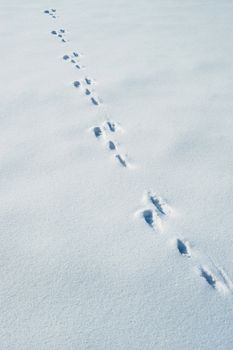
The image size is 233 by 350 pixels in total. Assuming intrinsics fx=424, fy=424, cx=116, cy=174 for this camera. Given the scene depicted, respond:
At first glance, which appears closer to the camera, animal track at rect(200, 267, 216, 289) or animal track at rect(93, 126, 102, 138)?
animal track at rect(200, 267, 216, 289)

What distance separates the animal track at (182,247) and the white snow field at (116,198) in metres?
0.01

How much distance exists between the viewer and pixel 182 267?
5.53 ft

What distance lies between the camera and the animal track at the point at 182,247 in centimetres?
176

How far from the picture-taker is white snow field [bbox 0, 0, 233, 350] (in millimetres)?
1493

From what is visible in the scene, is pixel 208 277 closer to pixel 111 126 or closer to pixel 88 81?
pixel 111 126

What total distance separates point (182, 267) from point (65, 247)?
491 mm

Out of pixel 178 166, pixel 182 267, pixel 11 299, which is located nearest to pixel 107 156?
pixel 178 166

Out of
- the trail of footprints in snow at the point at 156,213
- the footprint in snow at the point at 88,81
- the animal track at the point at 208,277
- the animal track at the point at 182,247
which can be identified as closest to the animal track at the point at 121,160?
the trail of footprints in snow at the point at 156,213

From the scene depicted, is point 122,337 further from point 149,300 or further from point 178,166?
point 178,166

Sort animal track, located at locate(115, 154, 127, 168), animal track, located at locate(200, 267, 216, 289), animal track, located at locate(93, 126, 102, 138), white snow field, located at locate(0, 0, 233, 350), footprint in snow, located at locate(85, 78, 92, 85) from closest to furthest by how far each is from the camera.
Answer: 1. white snow field, located at locate(0, 0, 233, 350)
2. animal track, located at locate(200, 267, 216, 289)
3. animal track, located at locate(115, 154, 127, 168)
4. animal track, located at locate(93, 126, 102, 138)
5. footprint in snow, located at locate(85, 78, 92, 85)

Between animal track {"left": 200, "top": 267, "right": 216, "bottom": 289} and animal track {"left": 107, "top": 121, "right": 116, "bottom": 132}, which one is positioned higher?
animal track {"left": 107, "top": 121, "right": 116, "bottom": 132}

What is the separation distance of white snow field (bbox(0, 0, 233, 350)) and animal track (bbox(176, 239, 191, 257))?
1 centimetres

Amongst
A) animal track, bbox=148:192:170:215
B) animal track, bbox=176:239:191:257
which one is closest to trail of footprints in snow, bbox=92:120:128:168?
animal track, bbox=148:192:170:215

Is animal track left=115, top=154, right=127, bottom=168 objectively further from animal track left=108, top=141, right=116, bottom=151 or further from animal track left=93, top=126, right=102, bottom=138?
animal track left=93, top=126, right=102, bottom=138
